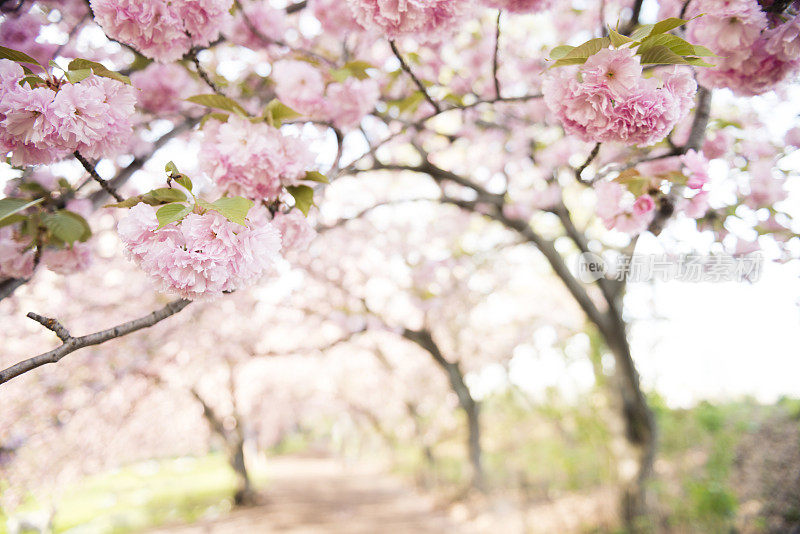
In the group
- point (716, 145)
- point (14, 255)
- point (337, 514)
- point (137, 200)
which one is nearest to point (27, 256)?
point (14, 255)

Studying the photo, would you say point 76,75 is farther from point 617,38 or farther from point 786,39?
point 786,39

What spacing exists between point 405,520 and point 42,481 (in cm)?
597

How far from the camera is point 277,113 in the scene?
4.35 ft

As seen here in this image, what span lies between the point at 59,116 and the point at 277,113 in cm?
55

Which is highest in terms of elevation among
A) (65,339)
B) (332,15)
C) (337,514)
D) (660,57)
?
(332,15)

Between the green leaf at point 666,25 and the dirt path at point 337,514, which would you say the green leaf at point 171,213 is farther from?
the dirt path at point 337,514

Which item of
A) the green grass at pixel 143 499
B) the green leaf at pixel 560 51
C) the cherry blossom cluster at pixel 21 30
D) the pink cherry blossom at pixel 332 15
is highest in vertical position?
the pink cherry blossom at pixel 332 15

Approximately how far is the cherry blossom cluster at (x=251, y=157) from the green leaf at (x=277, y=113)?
0.09 ft

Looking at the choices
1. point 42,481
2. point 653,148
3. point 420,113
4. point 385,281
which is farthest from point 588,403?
point 42,481

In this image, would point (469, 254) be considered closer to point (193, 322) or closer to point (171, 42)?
point (171, 42)

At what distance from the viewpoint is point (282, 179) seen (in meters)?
1.32

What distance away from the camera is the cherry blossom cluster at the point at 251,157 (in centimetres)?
123

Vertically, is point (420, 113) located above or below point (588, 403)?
above

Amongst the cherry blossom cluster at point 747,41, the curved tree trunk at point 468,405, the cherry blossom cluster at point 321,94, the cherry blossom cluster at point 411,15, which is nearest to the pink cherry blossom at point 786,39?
the cherry blossom cluster at point 747,41
